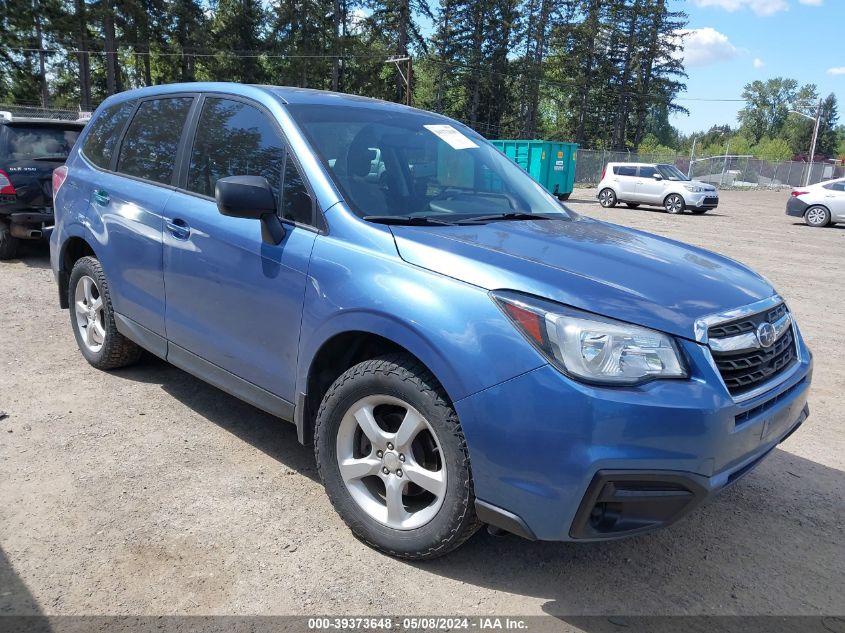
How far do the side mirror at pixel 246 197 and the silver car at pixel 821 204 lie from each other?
21191mm

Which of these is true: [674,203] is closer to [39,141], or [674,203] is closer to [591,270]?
[39,141]

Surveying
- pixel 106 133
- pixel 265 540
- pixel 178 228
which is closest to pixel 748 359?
pixel 265 540

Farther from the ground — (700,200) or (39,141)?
(39,141)

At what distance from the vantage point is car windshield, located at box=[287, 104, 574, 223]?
3.00 metres

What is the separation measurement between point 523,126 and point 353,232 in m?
63.1

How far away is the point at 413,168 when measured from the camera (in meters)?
3.31

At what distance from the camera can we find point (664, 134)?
361 ft

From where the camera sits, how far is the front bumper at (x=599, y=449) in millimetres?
2068

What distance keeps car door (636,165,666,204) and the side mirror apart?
2317cm

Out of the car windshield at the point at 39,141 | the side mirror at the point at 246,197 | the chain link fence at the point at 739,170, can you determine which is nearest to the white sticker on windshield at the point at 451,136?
the side mirror at the point at 246,197

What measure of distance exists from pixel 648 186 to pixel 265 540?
23694mm

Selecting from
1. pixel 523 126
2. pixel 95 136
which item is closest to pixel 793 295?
pixel 95 136

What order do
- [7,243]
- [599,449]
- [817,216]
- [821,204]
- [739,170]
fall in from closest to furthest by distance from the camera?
[599,449] < [7,243] < [821,204] < [817,216] < [739,170]

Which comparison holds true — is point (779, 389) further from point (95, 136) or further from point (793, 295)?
point (793, 295)
